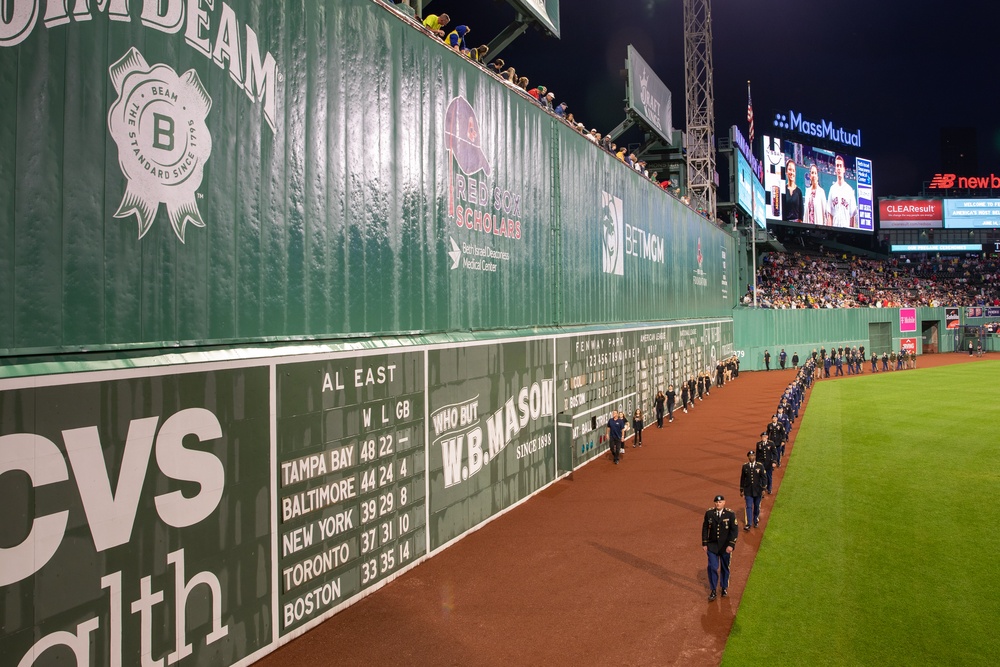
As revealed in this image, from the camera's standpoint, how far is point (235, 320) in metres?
7.94

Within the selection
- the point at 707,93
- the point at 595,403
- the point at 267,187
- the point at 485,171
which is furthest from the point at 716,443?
the point at 707,93

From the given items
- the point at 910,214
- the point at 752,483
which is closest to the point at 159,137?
the point at 752,483

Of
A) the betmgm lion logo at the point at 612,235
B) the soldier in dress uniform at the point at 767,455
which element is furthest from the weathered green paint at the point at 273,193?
the soldier in dress uniform at the point at 767,455

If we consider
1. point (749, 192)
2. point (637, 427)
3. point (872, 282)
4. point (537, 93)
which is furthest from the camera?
point (872, 282)

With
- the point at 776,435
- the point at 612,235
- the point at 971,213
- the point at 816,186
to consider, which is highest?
the point at 816,186

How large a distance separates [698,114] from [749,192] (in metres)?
8.87

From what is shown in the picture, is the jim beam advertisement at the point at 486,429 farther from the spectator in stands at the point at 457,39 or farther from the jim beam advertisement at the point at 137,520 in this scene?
the spectator in stands at the point at 457,39

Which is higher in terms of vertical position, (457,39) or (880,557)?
(457,39)

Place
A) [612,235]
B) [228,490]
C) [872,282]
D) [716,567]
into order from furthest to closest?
[872,282], [612,235], [716,567], [228,490]

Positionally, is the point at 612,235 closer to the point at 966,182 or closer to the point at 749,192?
the point at 749,192

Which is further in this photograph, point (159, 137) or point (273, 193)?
point (273, 193)

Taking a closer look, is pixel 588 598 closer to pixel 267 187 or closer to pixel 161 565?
pixel 161 565

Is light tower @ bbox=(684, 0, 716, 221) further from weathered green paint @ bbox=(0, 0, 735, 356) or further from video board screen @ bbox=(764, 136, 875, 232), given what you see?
weathered green paint @ bbox=(0, 0, 735, 356)

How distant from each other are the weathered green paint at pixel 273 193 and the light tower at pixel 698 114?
3359 centimetres
